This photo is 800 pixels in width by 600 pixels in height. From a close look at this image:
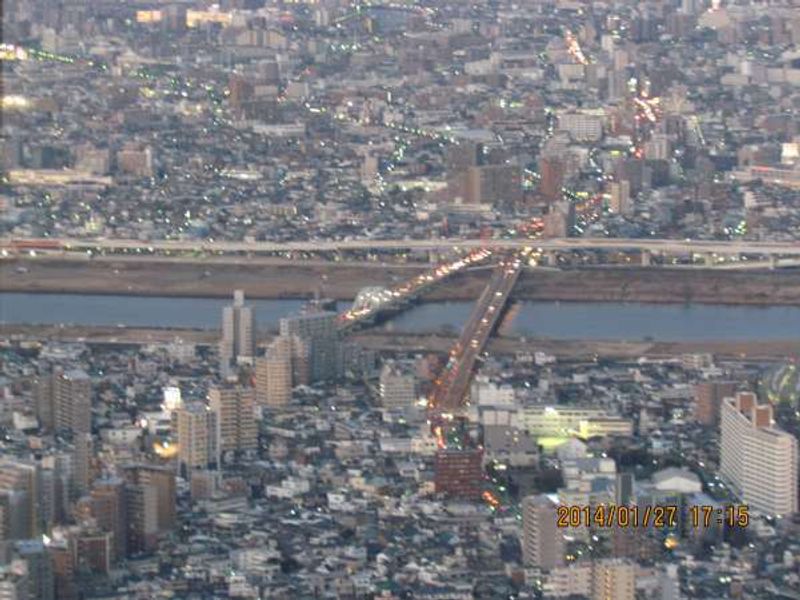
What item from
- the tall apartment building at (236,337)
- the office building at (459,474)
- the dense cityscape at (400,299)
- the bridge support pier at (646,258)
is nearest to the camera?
the dense cityscape at (400,299)

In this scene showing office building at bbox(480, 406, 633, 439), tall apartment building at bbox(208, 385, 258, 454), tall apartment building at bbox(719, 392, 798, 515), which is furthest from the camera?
office building at bbox(480, 406, 633, 439)

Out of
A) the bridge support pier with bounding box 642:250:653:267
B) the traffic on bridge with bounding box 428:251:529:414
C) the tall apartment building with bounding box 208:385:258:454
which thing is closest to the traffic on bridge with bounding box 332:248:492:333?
the traffic on bridge with bounding box 428:251:529:414

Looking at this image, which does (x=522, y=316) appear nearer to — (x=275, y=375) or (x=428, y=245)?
(x=428, y=245)

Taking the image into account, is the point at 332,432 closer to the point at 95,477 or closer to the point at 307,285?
the point at 95,477

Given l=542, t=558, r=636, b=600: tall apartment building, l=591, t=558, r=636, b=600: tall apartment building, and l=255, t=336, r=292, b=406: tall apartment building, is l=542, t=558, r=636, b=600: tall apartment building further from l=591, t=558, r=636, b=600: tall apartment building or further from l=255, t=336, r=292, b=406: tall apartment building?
l=255, t=336, r=292, b=406: tall apartment building

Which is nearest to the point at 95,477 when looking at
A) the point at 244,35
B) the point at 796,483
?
the point at 796,483

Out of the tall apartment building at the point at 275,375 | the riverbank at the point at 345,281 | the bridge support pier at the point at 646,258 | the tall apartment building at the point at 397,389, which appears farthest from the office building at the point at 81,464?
the bridge support pier at the point at 646,258

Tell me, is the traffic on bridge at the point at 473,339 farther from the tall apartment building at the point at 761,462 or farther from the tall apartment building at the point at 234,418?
the tall apartment building at the point at 761,462
